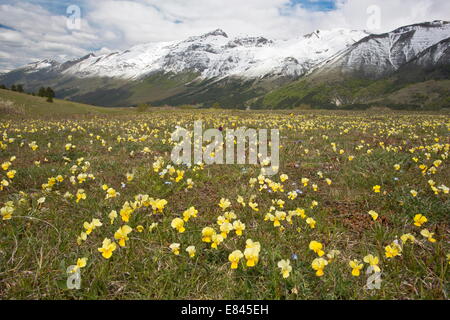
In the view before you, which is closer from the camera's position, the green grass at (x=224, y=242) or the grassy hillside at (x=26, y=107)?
the green grass at (x=224, y=242)

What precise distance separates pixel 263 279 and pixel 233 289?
381 millimetres

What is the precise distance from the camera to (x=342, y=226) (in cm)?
409

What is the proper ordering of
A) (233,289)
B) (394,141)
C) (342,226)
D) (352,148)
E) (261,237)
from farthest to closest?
1. (394,141)
2. (352,148)
3. (342,226)
4. (261,237)
5. (233,289)

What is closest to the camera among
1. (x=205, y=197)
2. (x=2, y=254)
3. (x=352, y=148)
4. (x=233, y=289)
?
(x=233, y=289)

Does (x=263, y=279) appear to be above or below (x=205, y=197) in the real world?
below

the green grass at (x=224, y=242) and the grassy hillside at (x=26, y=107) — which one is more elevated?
the grassy hillside at (x=26, y=107)

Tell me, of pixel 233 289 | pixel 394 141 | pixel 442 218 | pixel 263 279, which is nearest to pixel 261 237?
pixel 263 279

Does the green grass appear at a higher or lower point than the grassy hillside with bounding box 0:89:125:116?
lower

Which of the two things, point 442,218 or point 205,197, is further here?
point 205,197

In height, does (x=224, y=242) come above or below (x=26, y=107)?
below

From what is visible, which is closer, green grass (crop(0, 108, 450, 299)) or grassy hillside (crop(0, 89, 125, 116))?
green grass (crop(0, 108, 450, 299))

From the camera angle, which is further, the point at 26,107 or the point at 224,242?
the point at 26,107
